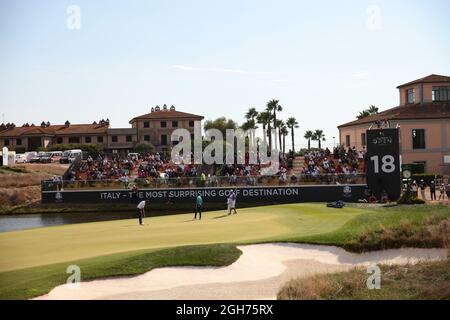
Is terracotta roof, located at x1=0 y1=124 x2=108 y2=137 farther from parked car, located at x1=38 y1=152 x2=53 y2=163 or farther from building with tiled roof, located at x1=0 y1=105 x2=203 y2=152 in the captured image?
parked car, located at x1=38 y1=152 x2=53 y2=163

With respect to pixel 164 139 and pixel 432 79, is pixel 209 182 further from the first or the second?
pixel 164 139

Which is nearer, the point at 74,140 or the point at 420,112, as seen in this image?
the point at 420,112

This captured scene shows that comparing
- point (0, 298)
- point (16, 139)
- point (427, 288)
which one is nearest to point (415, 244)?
point (427, 288)

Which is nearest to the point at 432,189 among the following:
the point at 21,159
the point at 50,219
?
the point at 50,219

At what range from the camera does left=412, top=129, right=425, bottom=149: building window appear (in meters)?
60.3

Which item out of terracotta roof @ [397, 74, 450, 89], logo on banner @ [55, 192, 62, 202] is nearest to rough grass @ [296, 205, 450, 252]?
logo on banner @ [55, 192, 62, 202]

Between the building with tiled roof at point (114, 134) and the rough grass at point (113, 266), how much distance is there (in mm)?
73292

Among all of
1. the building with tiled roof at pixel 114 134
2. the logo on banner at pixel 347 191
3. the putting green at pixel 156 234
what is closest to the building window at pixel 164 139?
the building with tiled roof at pixel 114 134

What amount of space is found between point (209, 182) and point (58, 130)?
62500 mm

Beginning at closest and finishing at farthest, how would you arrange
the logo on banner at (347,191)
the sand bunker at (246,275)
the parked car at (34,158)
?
the sand bunker at (246,275) < the logo on banner at (347,191) < the parked car at (34,158)

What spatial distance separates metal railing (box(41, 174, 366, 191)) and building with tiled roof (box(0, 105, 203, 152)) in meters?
46.4

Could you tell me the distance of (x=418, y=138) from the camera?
60375 mm

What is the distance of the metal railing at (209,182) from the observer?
44.9 m

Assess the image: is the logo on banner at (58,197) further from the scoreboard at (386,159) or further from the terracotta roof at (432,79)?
the terracotta roof at (432,79)
